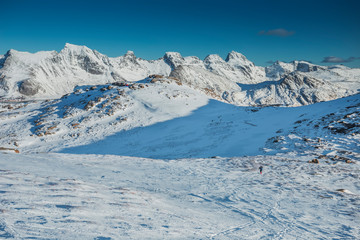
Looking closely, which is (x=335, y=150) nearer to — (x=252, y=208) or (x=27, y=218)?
(x=252, y=208)

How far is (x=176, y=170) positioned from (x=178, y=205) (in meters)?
6.14

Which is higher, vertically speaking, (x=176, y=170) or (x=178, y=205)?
(x=178, y=205)

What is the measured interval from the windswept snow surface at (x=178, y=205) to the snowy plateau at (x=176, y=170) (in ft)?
0.15

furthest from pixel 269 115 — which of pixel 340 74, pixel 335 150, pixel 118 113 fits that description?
pixel 340 74

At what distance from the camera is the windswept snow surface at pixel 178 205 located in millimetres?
5477

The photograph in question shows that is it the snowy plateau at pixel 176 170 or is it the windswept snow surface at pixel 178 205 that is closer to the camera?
the windswept snow surface at pixel 178 205

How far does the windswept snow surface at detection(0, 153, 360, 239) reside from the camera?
18.0 ft

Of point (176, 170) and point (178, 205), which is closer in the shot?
point (178, 205)

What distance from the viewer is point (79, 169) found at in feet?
40.6

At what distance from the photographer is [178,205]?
7984mm

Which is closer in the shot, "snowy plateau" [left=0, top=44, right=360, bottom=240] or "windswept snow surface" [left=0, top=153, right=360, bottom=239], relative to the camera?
"windswept snow surface" [left=0, top=153, right=360, bottom=239]

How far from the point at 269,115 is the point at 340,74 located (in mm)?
210732

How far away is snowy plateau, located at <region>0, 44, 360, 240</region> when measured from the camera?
6090mm

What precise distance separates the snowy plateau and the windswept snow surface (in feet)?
0.15
